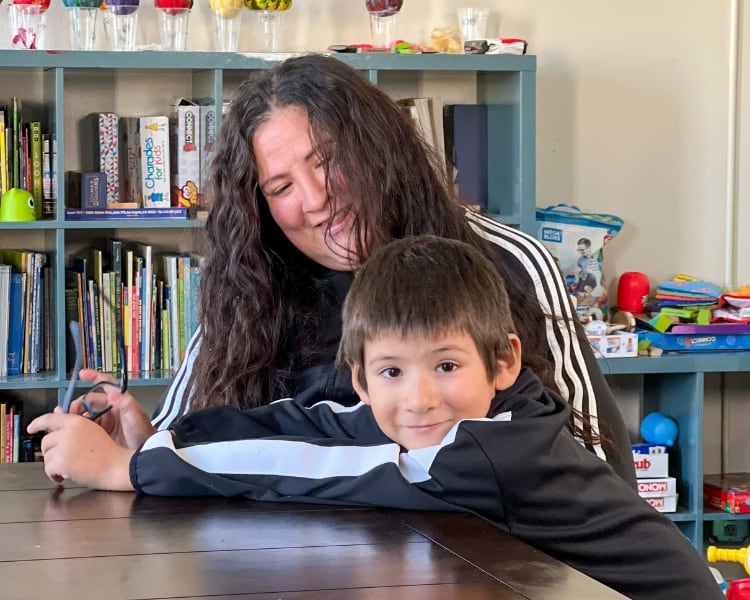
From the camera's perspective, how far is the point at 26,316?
120 inches

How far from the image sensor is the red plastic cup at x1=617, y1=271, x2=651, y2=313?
343 cm

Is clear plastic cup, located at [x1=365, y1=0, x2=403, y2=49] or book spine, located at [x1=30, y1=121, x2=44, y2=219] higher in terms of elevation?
clear plastic cup, located at [x1=365, y1=0, x2=403, y2=49]

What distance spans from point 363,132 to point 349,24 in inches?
72.0

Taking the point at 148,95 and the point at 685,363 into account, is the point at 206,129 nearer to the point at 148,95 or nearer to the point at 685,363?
the point at 148,95

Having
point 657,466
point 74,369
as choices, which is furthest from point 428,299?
point 657,466

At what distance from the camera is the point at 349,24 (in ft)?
11.0

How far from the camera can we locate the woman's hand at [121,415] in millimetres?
1371

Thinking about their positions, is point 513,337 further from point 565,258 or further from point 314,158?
point 565,258

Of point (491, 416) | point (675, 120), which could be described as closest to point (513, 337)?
point (491, 416)

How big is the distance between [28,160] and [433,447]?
2200 millimetres

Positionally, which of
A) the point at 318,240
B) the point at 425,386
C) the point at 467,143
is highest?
the point at 467,143

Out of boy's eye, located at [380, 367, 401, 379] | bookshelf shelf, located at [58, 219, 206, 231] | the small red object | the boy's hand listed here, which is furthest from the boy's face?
bookshelf shelf, located at [58, 219, 206, 231]

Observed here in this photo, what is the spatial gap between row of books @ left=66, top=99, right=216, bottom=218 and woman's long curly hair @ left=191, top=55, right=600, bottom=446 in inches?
53.8

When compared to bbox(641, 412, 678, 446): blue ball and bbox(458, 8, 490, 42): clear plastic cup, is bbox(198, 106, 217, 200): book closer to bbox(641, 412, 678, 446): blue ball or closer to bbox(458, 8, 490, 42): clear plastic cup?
bbox(458, 8, 490, 42): clear plastic cup
